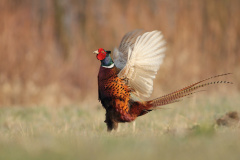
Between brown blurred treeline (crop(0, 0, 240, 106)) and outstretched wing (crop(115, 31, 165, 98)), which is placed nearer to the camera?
outstretched wing (crop(115, 31, 165, 98))

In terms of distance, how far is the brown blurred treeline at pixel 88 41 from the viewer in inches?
372

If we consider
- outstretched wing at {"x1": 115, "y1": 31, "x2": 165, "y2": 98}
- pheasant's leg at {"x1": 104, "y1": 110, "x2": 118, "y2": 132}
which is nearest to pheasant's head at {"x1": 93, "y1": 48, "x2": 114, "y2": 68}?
outstretched wing at {"x1": 115, "y1": 31, "x2": 165, "y2": 98}

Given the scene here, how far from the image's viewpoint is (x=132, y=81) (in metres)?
4.70

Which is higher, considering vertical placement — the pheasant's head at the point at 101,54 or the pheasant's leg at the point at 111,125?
the pheasant's head at the point at 101,54

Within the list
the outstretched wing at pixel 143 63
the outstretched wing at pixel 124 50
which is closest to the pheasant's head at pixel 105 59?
the outstretched wing at pixel 143 63

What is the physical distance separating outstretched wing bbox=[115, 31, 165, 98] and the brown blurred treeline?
16.2 feet

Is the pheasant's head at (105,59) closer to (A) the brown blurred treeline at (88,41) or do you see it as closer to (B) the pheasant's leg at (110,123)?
(B) the pheasant's leg at (110,123)

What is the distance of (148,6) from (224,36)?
1879 millimetres

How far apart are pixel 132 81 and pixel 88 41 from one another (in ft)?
17.9

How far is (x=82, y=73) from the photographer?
32.3 feet

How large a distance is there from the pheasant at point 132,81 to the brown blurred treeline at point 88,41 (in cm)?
490

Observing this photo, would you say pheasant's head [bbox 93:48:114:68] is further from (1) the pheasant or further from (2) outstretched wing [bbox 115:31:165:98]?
(2) outstretched wing [bbox 115:31:165:98]

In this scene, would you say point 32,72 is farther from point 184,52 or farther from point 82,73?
point 184,52

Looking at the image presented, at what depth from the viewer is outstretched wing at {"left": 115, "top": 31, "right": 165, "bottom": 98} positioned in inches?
183
